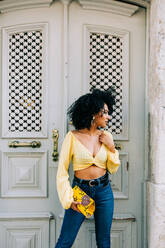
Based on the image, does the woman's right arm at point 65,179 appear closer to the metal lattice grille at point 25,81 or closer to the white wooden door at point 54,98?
the white wooden door at point 54,98

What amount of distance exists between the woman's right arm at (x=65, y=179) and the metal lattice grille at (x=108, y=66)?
2.55ft

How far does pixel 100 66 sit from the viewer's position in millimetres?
3324

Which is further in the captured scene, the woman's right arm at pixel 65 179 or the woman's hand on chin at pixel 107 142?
the woman's hand on chin at pixel 107 142

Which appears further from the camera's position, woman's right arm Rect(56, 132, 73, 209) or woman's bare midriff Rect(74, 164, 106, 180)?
woman's bare midriff Rect(74, 164, 106, 180)

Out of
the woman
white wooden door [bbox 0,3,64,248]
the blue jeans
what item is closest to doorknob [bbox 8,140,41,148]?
white wooden door [bbox 0,3,64,248]

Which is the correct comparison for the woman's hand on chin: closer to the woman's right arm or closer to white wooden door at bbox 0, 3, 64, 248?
the woman's right arm

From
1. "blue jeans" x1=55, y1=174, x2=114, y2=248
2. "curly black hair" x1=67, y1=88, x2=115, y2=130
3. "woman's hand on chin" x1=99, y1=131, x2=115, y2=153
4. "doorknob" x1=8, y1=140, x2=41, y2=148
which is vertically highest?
"curly black hair" x1=67, y1=88, x2=115, y2=130

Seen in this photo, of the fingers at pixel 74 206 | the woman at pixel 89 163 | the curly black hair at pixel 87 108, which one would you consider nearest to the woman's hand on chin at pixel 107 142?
the woman at pixel 89 163

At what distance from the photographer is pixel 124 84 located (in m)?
3.30

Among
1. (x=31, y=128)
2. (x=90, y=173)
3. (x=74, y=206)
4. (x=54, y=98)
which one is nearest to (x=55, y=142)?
(x=31, y=128)

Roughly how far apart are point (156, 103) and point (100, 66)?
76 cm

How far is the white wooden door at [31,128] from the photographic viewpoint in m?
3.24

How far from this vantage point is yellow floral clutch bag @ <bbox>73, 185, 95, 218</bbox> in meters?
2.55

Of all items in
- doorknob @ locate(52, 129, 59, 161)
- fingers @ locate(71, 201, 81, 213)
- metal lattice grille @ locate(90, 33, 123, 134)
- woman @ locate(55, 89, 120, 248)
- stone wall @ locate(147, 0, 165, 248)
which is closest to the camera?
fingers @ locate(71, 201, 81, 213)
